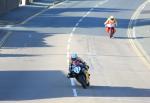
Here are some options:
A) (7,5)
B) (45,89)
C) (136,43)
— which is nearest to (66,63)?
(45,89)

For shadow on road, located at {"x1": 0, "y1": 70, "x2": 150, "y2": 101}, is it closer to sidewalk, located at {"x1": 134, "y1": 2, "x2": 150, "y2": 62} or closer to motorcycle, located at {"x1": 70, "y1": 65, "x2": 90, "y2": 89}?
motorcycle, located at {"x1": 70, "y1": 65, "x2": 90, "y2": 89}

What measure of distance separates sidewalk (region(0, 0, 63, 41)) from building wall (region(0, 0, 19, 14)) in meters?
0.60

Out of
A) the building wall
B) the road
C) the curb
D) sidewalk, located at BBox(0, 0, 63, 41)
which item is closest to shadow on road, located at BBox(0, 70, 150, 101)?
the road

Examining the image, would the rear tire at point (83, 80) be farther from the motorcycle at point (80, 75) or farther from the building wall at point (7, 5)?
the building wall at point (7, 5)

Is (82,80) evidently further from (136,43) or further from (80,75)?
(136,43)

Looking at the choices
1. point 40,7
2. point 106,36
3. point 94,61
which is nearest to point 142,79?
point 94,61

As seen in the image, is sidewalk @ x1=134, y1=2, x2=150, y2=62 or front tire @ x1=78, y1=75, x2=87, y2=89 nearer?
front tire @ x1=78, y1=75, x2=87, y2=89

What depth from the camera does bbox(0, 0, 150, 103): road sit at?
81.9 ft

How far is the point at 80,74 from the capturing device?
26516mm

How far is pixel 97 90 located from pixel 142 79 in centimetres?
481

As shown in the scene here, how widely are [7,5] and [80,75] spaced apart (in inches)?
1944

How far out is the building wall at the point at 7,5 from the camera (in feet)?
234

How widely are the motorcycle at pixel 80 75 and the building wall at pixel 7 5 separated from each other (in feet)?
147

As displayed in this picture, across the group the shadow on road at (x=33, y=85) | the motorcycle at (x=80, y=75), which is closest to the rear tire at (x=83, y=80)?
the motorcycle at (x=80, y=75)
